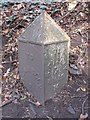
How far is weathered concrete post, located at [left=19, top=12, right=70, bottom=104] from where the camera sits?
4.04 feet

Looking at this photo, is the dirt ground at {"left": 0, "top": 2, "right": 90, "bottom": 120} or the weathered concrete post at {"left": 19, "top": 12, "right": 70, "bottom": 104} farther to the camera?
the dirt ground at {"left": 0, "top": 2, "right": 90, "bottom": 120}

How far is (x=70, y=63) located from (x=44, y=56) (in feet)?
2.50

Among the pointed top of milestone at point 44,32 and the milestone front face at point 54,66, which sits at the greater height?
the pointed top of milestone at point 44,32

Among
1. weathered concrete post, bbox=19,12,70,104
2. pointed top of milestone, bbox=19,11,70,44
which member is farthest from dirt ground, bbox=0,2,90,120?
pointed top of milestone, bbox=19,11,70,44

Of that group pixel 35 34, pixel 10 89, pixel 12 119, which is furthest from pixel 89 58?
pixel 35 34

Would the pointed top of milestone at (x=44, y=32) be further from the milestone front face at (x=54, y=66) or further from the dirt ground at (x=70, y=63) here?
the dirt ground at (x=70, y=63)

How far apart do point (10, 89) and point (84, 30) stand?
98 centimetres

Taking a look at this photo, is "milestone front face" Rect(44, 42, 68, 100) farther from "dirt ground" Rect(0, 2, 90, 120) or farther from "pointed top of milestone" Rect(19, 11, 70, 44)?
"dirt ground" Rect(0, 2, 90, 120)

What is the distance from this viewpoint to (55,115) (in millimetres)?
1604

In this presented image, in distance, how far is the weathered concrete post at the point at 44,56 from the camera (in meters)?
1.23

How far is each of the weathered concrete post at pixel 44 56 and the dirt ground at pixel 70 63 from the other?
0.24 metres

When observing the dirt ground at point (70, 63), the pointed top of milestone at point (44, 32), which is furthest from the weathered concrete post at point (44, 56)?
the dirt ground at point (70, 63)

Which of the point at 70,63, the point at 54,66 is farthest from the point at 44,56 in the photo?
the point at 70,63

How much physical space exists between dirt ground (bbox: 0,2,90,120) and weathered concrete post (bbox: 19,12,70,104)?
0.79 feet
